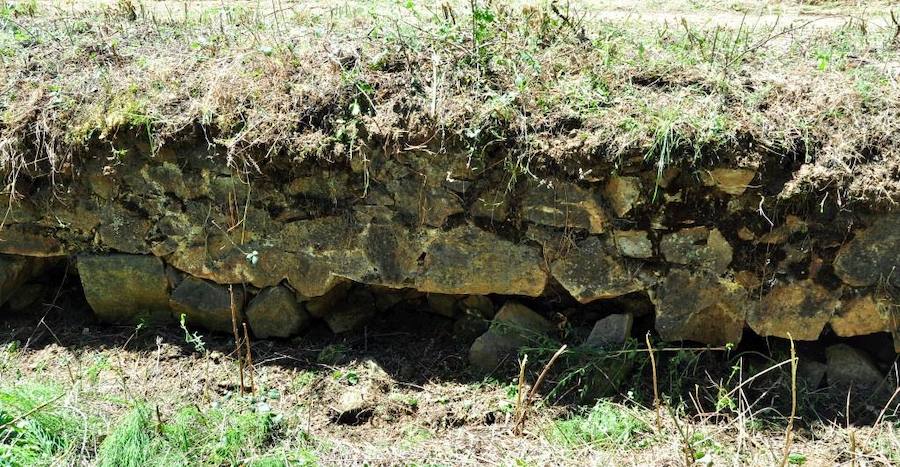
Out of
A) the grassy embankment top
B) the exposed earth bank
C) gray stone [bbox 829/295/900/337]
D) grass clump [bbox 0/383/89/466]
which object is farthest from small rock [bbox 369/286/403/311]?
gray stone [bbox 829/295/900/337]

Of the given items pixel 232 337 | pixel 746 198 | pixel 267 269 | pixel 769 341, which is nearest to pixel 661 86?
pixel 746 198

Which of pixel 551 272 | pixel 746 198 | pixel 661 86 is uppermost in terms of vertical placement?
pixel 661 86

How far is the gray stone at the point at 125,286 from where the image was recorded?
4059 millimetres

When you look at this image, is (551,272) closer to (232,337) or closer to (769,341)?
(769,341)

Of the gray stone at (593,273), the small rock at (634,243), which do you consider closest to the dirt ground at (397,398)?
the gray stone at (593,273)

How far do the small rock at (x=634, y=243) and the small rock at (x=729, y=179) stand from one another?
33 cm

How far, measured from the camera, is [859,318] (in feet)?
10.9

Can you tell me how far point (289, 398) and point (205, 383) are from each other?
42cm

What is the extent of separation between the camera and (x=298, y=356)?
3.87m

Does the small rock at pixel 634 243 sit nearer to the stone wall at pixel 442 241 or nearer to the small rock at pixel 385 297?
the stone wall at pixel 442 241

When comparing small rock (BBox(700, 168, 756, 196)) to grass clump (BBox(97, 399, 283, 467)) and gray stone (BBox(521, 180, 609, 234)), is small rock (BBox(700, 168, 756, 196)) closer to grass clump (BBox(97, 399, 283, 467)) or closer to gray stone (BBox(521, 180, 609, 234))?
gray stone (BBox(521, 180, 609, 234))

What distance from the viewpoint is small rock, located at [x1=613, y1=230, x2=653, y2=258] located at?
339cm

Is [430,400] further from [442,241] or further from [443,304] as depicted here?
[442,241]

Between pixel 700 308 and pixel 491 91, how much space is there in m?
1.24
